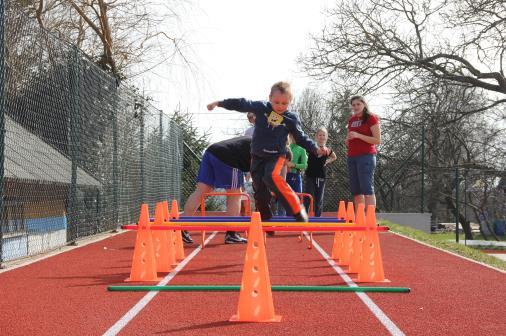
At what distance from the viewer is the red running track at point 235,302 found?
452 centimetres

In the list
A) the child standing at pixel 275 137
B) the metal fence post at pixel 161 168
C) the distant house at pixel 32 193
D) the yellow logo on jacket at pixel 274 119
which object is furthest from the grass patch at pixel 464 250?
the metal fence post at pixel 161 168

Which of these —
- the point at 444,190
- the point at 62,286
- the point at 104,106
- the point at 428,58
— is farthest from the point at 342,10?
the point at 62,286

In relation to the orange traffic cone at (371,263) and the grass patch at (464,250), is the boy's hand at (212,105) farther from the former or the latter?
the grass patch at (464,250)

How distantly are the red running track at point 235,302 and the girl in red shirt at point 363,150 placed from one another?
4.26 feet

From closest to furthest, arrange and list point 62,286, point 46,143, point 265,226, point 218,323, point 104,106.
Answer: point 218,323 < point 265,226 < point 62,286 < point 46,143 < point 104,106

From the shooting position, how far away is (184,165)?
70.7ft

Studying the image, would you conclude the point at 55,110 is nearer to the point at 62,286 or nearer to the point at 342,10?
the point at 62,286

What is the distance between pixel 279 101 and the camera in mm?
6668

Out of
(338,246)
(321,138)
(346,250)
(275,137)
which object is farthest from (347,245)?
(321,138)

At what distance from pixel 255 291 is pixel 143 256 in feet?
6.49

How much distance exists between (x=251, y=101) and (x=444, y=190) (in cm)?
2899

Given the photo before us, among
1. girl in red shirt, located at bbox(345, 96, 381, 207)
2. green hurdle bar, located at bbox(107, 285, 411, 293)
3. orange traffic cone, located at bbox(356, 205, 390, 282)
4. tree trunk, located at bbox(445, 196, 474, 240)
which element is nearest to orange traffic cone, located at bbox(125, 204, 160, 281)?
green hurdle bar, located at bbox(107, 285, 411, 293)

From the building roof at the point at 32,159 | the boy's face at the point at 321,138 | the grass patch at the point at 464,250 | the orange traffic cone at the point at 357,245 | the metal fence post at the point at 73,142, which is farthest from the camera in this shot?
the boy's face at the point at 321,138

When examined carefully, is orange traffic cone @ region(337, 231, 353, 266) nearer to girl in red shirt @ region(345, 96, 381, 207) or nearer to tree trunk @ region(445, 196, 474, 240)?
girl in red shirt @ region(345, 96, 381, 207)
